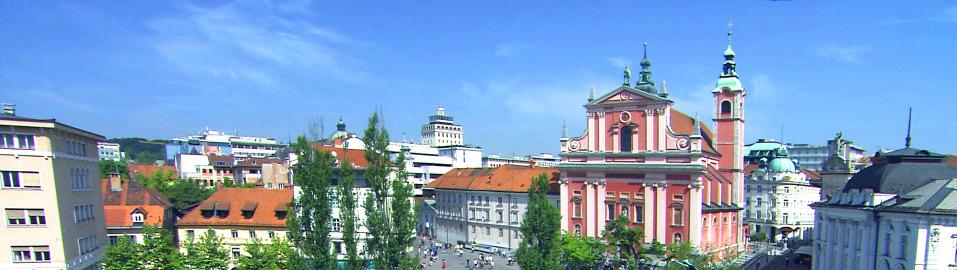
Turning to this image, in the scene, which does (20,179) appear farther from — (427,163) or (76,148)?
(427,163)

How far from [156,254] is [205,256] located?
244cm

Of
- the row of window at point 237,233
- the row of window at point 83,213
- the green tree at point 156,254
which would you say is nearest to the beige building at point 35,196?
the row of window at point 83,213

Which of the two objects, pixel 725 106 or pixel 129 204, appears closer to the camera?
pixel 129 204

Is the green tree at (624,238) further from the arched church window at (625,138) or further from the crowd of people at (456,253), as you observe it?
the crowd of people at (456,253)

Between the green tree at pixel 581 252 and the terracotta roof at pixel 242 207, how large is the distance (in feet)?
75.7

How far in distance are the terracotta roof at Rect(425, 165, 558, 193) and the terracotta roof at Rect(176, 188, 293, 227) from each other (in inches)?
997

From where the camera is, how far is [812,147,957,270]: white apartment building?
2503 centimetres

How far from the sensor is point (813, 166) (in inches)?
5935

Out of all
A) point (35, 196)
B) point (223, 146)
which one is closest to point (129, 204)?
point (35, 196)

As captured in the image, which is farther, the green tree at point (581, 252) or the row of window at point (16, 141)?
the green tree at point (581, 252)

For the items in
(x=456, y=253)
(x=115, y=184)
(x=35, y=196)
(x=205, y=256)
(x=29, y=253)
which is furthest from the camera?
(x=456, y=253)

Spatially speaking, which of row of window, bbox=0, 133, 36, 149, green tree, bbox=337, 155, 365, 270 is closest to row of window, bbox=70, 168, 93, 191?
row of window, bbox=0, 133, 36, 149

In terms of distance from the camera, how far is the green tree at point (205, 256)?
29.0 metres

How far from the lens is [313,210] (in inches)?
1147
